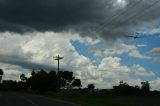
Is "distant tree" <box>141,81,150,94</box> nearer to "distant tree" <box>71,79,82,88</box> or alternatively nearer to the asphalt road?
"distant tree" <box>71,79,82,88</box>

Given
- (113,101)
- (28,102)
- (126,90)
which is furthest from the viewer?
(126,90)

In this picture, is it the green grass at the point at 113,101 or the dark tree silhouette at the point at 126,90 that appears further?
the dark tree silhouette at the point at 126,90

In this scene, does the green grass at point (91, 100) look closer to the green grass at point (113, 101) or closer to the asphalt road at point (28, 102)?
the green grass at point (113, 101)

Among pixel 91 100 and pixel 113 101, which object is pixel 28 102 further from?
→ pixel 113 101

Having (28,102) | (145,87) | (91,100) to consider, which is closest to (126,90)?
(145,87)

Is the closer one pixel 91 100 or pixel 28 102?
pixel 28 102

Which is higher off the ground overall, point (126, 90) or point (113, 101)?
point (126, 90)

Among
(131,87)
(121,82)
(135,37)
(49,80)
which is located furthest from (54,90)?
(135,37)

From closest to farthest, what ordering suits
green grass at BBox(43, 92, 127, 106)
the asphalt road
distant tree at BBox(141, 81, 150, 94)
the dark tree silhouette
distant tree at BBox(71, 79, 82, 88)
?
1. the asphalt road
2. green grass at BBox(43, 92, 127, 106)
3. the dark tree silhouette
4. distant tree at BBox(141, 81, 150, 94)
5. distant tree at BBox(71, 79, 82, 88)

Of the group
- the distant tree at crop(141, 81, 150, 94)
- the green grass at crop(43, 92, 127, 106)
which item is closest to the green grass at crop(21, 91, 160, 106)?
the green grass at crop(43, 92, 127, 106)

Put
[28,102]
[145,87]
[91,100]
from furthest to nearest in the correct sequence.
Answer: [145,87] → [91,100] → [28,102]

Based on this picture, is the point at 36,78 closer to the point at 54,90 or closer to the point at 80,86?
the point at 54,90

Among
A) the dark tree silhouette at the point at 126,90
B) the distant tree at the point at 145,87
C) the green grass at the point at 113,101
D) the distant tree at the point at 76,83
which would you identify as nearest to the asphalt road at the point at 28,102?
the green grass at the point at 113,101

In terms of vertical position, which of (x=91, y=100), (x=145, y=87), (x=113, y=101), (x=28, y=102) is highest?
(x=145, y=87)
